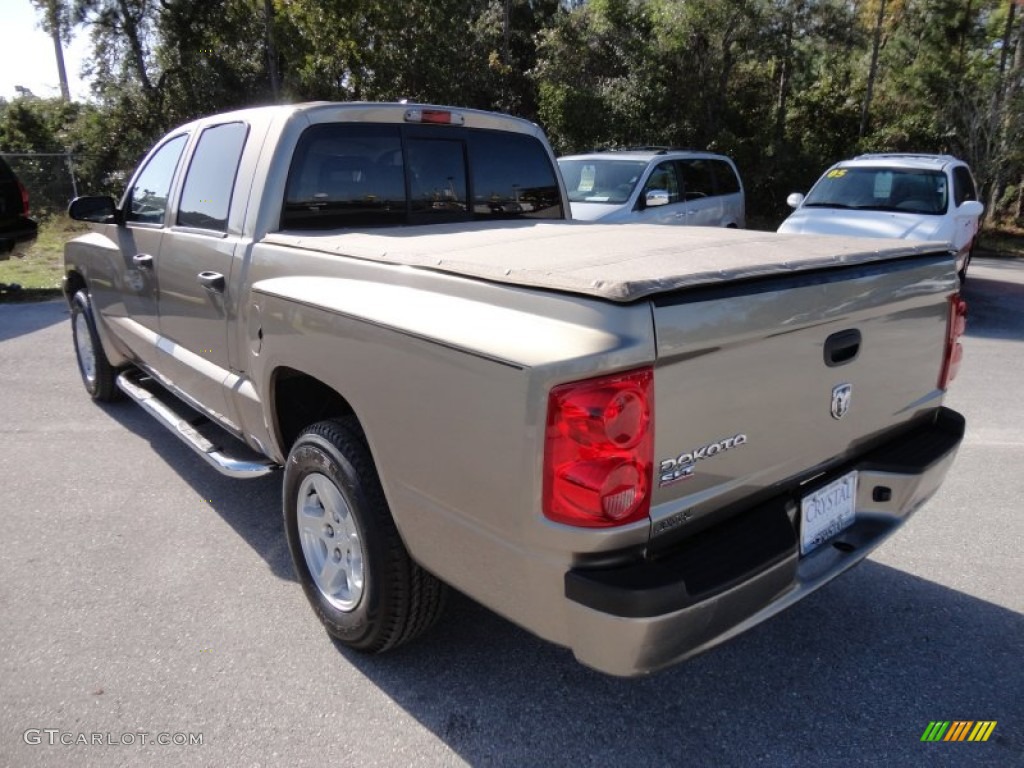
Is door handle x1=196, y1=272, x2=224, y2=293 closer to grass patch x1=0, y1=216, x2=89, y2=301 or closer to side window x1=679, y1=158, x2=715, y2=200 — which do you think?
side window x1=679, y1=158, x2=715, y2=200

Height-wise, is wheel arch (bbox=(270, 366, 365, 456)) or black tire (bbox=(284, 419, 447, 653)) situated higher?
wheel arch (bbox=(270, 366, 365, 456))

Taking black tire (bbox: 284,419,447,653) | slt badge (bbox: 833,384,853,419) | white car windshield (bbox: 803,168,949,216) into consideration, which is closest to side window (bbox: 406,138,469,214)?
black tire (bbox: 284,419,447,653)

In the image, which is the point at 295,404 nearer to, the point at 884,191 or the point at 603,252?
the point at 603,252

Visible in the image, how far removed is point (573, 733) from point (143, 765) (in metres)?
1.35

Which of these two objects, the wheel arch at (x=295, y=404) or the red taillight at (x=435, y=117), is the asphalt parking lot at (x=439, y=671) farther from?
the red taillight at (x=435, y=117)

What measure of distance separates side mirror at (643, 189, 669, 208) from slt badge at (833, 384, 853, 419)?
7196 millimetres

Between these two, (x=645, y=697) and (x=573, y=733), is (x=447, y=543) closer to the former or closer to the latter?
(x=573, y=733)

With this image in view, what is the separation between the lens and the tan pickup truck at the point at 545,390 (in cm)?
188

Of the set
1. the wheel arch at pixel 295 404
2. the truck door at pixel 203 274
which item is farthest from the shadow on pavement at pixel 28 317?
the wheel arch at pixel 295 404

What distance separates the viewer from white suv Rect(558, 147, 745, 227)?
9.23m

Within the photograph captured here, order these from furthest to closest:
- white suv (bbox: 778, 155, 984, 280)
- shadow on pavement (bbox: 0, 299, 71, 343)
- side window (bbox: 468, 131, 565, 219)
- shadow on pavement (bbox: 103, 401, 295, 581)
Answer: white suv (bbox: 778, 155, 984, 280) → shadow on pavement (bbox: 0, 299, 71, 343) → side window (bbox: 468, 131, 565, 219) → shadow on pavement (bbox: 103, 401, 295, 581)

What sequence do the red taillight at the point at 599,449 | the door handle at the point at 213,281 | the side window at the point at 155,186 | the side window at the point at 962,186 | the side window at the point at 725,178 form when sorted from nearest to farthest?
the red taillight at the point at 599,449, the door handle at the point at 213,281, the side window at the point at 155,186, the side window at the point at 962,186, the side window at the point at 725,178

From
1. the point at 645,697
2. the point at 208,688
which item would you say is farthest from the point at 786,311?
the point at 208,688

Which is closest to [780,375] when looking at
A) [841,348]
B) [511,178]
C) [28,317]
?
[841,348]
